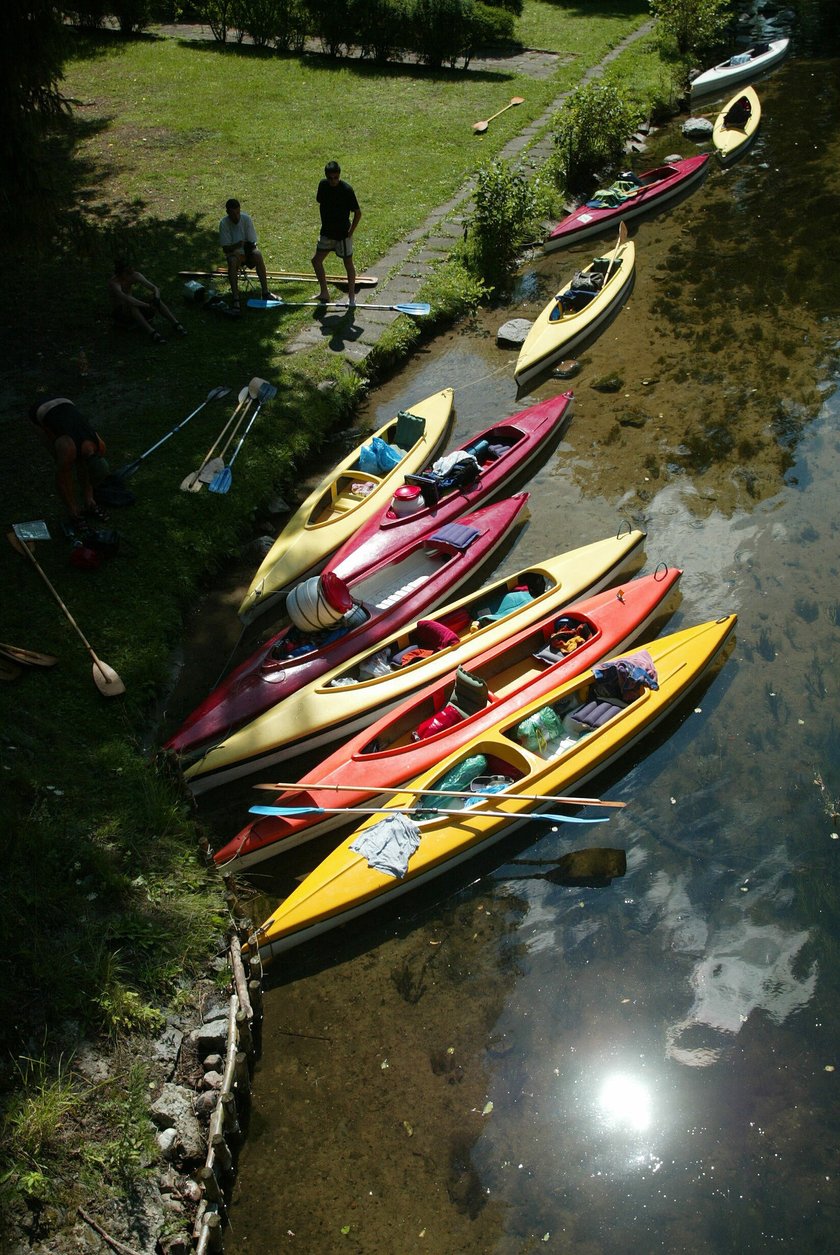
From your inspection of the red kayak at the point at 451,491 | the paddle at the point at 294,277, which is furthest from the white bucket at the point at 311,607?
the paddle at the point at 294,277

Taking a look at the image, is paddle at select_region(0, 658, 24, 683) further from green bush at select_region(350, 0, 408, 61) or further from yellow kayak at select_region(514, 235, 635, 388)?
green bush at select_region(350, 0, 408, 61)

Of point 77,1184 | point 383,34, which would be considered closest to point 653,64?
point 383,34

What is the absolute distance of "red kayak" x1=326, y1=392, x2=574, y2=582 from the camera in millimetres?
9109

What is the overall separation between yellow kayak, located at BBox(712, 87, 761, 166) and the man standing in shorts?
31.3ft

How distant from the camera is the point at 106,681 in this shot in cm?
774

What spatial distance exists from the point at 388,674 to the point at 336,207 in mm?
7084

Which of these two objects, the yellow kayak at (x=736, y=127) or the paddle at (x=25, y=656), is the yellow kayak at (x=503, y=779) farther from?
the yellow kayak at (x=736, y=127)

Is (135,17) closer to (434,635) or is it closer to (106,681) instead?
(106,681)

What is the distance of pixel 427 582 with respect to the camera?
8.90 m

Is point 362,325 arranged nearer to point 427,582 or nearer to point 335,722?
point 427,582

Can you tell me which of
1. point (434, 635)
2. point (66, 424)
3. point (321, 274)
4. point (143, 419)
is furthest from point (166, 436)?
point (434, 635)

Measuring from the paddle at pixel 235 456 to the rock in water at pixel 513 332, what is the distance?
3845 mm

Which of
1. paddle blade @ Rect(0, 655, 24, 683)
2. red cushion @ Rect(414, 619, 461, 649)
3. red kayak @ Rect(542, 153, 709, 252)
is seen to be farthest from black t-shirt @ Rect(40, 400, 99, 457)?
red kayak @ Rect(542, 153, 709, 252)

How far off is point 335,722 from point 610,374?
719 cm
